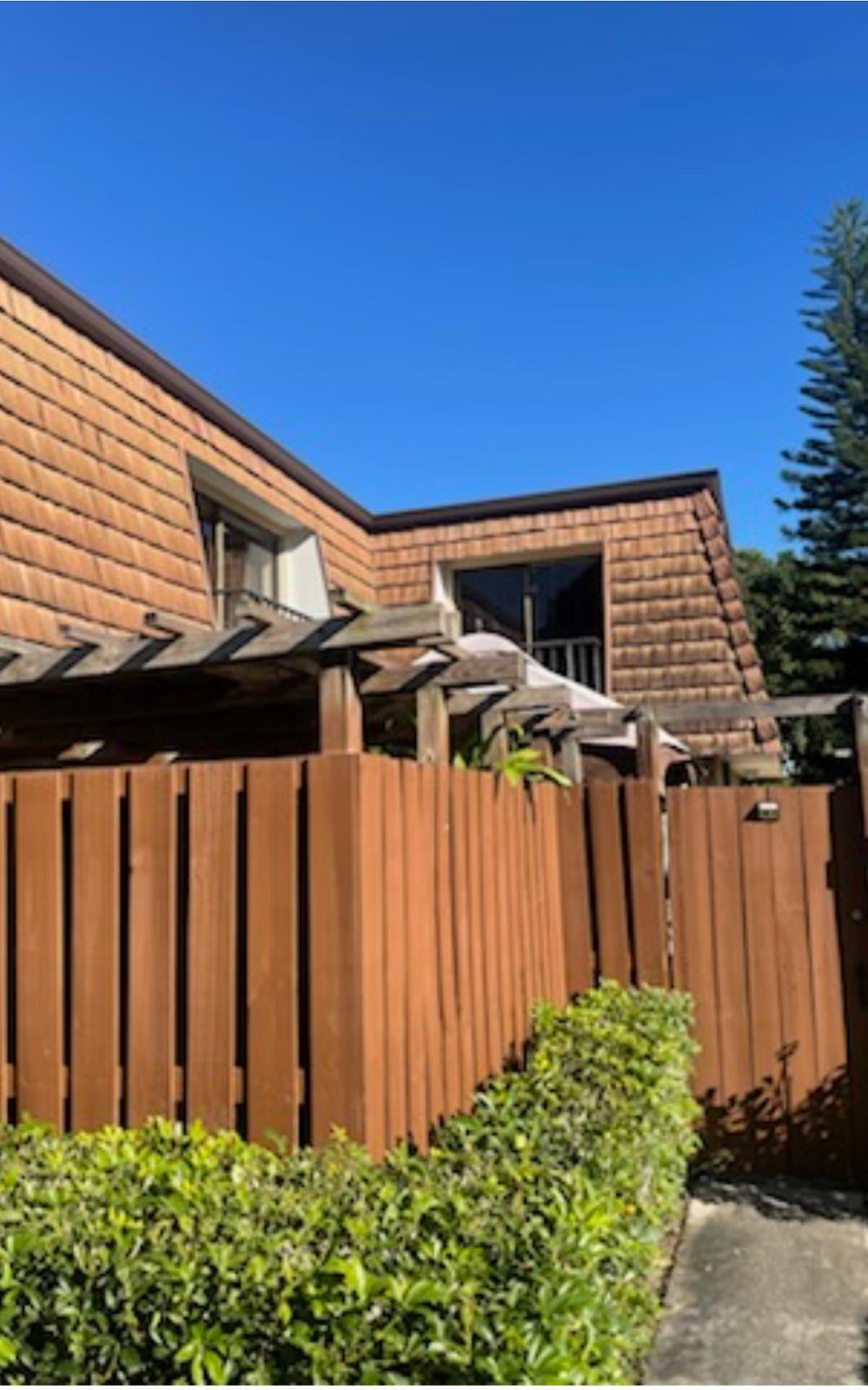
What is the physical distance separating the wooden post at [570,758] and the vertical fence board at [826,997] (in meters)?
1.57

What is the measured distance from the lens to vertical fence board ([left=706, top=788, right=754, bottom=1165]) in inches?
221

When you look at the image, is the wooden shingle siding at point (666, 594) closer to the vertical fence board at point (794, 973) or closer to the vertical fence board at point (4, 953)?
the vertical fence board at point (794, 973)

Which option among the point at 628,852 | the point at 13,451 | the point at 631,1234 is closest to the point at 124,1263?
the point at 631,1234

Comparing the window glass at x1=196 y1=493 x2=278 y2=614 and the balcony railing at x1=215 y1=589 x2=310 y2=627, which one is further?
the window glass at x1=196 y1=493 x2=278 y2=614

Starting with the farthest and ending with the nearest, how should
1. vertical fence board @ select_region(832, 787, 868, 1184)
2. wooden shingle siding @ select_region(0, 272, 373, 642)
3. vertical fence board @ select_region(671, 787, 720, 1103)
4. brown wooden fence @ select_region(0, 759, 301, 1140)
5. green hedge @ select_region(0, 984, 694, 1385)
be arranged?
1. wooden shingle siding @ select_region(0, 272, 373, 642)
2. vertical fence board @ select_region(671, 787, 720, 1103)
3. vertical fence board @ select_region(832, 787, 868, 1184)
4. brown wooden fence @ select_region(0, 759, 301, 1140)
5. green hedge @ select_region(0, 984, 694, 1385)

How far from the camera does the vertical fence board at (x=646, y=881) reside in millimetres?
5730

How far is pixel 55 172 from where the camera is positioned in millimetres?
7996

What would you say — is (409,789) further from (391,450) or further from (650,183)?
Result: (391,450)

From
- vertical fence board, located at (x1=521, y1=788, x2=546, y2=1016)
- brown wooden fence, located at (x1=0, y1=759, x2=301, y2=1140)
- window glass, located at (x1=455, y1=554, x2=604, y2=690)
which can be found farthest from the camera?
window glass, located at (x1=455, y1=554, x2=604, y2=690)

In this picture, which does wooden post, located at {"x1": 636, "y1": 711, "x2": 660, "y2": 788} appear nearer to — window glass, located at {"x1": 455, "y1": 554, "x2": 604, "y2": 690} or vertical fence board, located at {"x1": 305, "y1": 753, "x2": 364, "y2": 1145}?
vertical fence board, located at {"x1": 305, "y1": 753, "x2": 364, "y2": 1145}

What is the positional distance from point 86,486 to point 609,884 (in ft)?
15.0

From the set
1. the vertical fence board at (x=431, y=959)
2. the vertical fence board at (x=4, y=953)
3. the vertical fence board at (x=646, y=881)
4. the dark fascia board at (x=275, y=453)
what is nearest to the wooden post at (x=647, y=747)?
the vertical fence board at (x=646, y=881)

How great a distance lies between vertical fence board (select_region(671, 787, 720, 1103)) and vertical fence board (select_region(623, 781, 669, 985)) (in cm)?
11

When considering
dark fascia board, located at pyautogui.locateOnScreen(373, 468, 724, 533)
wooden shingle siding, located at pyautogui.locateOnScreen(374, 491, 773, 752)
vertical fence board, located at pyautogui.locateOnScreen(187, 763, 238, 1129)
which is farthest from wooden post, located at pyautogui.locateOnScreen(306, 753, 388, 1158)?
dark fascia board, located at pyautogui.locateOnScreen(373, 468, 724, 533)
